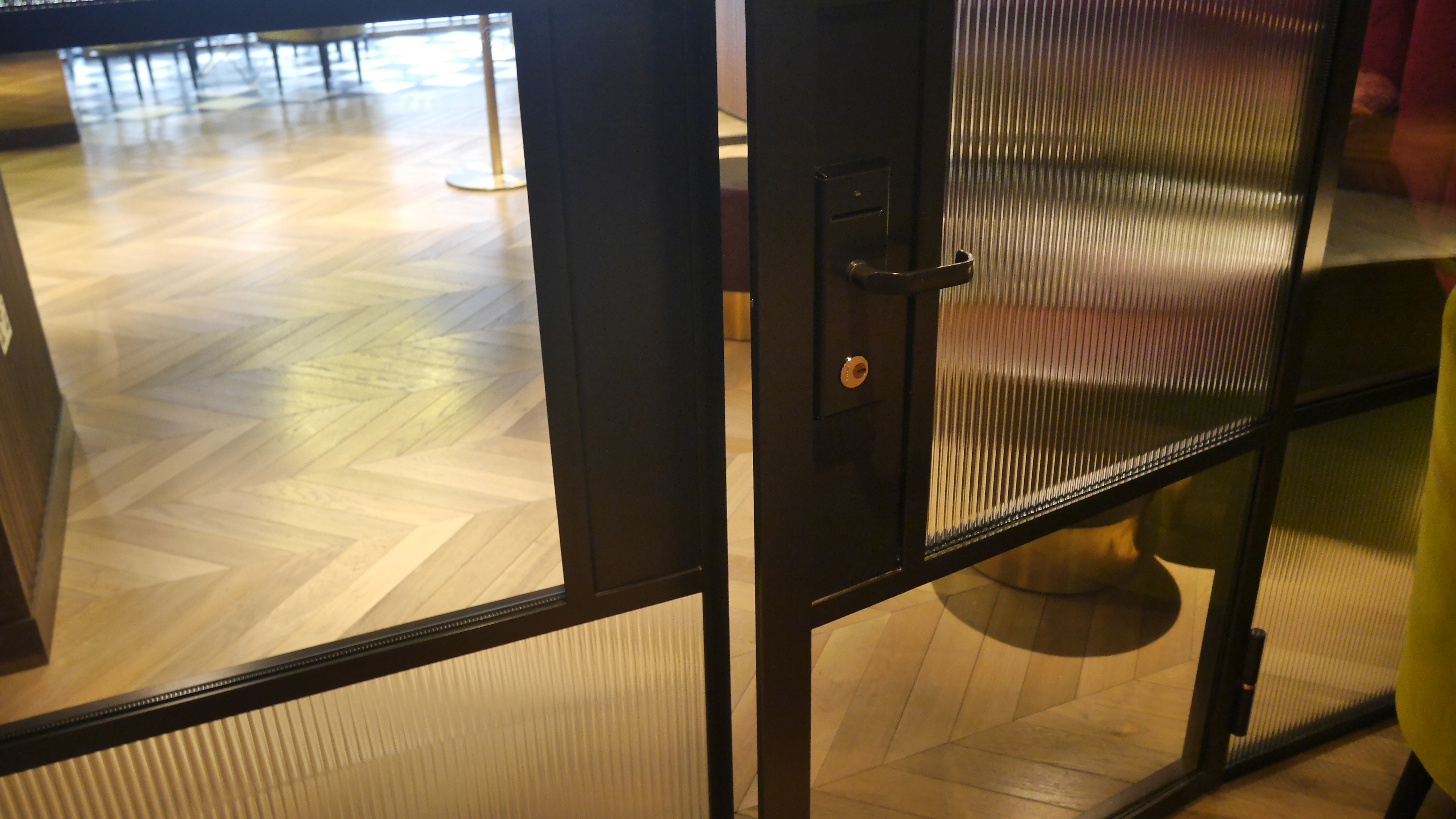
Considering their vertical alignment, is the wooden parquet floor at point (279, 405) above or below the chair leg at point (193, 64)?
below

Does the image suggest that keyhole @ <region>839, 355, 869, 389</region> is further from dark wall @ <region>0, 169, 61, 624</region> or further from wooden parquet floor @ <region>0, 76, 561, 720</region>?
dark wall @ <region>0, 169, 61, 624</region>

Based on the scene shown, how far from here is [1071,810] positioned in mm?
1445

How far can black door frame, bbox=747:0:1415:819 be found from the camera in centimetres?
80

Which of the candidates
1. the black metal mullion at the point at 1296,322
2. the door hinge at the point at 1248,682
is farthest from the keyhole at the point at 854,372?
the door hinge at the point at 1248,682

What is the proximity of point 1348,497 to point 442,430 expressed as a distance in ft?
5.39

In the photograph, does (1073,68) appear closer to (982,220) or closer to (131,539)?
(982,220)

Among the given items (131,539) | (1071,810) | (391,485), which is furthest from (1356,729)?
(131,539)

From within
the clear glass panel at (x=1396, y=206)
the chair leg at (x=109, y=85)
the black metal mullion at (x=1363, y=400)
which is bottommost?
the chair leg at (x=109, y=85)

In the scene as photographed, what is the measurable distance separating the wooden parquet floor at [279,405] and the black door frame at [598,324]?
0.06 metres

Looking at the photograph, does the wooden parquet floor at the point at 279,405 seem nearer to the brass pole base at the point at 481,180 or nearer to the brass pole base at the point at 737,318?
the brass pole base at the point at 481,180

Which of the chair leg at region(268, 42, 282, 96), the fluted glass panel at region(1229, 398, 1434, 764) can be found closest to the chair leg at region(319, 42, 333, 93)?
the chair leg at region(268, 42, 282, 96)

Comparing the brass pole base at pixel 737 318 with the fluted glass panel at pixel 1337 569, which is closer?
the fluted glass panel at pixel 1337 569

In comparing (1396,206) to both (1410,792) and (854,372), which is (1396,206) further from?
(854,372)

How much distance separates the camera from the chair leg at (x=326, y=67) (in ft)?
22.0
